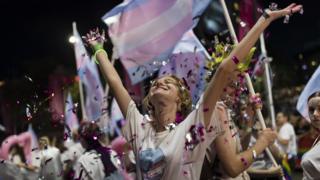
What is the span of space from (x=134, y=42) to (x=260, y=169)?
2.49 m

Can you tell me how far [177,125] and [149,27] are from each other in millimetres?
3760

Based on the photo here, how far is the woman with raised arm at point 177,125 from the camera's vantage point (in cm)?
304

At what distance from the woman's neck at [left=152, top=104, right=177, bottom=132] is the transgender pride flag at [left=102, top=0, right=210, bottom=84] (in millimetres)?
3004

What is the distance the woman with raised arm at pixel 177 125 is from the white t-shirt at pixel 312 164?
2.49 ft

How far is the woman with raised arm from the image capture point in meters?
3.04

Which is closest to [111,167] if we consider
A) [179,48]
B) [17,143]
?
[179,48]

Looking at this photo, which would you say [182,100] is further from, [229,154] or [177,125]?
[229,154]

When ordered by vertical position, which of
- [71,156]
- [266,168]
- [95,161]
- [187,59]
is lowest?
[266,168]

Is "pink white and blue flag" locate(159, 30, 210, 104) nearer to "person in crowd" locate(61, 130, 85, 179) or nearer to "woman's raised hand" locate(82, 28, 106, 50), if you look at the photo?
"person in crowd" locate(61, 130, 85, 179)

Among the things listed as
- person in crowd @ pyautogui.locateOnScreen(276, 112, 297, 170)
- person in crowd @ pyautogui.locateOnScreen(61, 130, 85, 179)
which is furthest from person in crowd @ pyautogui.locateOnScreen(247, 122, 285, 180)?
person in crowd @ pyautogui.locateOnScreen(276, 112, 297, 170)

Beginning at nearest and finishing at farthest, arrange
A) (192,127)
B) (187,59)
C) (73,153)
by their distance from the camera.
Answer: (192,127) < (187,59) < (73,153)

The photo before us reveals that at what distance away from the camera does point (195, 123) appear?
10.2 feet

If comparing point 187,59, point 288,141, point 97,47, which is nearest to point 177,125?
point 97,47

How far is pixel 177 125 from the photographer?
328 centimetres
